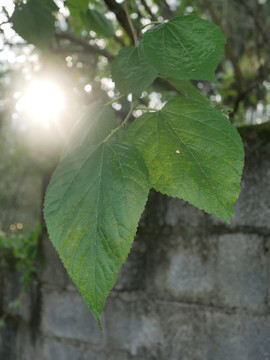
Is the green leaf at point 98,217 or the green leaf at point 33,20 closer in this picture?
the green leaf at point 98,217

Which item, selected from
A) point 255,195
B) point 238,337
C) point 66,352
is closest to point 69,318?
point 66,352

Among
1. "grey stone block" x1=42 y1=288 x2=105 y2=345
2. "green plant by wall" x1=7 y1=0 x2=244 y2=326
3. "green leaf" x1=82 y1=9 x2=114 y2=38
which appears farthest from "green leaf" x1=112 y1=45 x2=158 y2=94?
"grey stone block" x1=42 y1=288 x2=105 y2=345

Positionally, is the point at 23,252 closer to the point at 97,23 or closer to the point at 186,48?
the point at 97,23

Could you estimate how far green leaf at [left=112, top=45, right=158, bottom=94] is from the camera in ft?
1.96

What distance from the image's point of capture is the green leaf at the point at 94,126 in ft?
2.28

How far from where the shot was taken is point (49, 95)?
176 cm

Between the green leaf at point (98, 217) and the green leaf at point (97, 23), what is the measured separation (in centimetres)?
53

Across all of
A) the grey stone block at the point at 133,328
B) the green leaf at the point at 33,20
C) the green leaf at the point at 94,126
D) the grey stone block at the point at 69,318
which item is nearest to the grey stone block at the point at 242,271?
the grey stone block at the point at 133,328

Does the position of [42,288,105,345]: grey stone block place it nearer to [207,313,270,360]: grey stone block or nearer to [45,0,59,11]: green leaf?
[207,313,270,360]: grey stone block

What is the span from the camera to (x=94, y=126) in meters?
0.70

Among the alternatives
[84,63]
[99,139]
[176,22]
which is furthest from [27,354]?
[84,63]

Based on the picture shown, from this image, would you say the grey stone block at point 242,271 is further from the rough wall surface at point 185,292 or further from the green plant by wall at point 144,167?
the green plant by wall at point 144,167

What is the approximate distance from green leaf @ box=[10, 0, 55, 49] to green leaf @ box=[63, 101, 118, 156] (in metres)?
0.17

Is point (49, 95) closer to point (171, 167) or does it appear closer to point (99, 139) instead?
point (99, 139)
